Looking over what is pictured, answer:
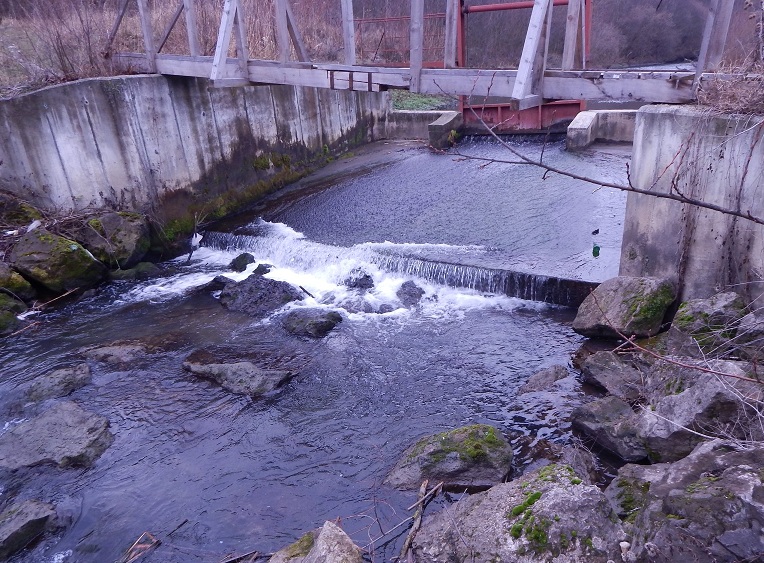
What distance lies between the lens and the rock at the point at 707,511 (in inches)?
97.7

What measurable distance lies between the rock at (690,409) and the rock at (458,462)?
117cm

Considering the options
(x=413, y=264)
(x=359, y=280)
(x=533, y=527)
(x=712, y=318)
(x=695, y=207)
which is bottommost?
(x=359, y=280)

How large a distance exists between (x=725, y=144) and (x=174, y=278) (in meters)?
8.32

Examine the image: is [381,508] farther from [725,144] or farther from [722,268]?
[725,144]

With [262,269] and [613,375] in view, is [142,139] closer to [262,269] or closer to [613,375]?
[262,269]

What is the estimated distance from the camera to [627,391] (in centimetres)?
537

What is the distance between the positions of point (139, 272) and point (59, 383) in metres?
3.69

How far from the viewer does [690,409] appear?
398 centimetres

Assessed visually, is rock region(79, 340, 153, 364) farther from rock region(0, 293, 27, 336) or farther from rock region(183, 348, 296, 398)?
rock region(0, 293, 27, 336)

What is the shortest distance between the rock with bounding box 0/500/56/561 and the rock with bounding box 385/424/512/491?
2771mm

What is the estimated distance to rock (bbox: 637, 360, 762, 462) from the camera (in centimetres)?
367

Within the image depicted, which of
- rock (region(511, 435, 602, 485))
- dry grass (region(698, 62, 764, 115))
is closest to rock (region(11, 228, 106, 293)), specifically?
rock (region(511, 435, 602, 485))

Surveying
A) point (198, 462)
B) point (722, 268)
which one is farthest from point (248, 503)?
point (722, 268)

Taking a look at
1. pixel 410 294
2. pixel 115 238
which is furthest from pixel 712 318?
pixel 115 238
